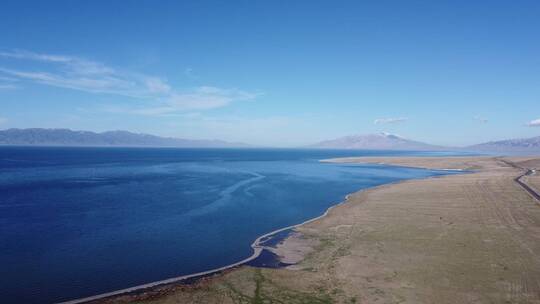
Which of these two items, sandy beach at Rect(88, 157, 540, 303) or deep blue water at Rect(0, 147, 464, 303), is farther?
deep blue water at Rect(0, 147, 464, 303)

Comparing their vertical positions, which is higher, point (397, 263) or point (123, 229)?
point (397, 263)

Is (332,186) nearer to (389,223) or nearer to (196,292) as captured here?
(389,223)

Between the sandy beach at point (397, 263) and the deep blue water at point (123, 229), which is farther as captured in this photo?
the deep blue water at point (123, 229)

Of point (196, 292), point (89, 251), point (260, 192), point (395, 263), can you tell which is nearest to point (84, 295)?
point (196, 292)

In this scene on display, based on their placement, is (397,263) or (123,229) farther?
(123,229)

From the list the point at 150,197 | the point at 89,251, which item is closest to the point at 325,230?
the point at 89,251

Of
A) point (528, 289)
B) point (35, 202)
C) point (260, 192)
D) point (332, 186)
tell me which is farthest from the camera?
point (332, 186)

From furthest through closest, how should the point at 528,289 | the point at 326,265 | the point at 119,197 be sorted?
the point at 119,197, the point at 326,265, the point at 528,289

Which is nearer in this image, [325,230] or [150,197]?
[325,230]
